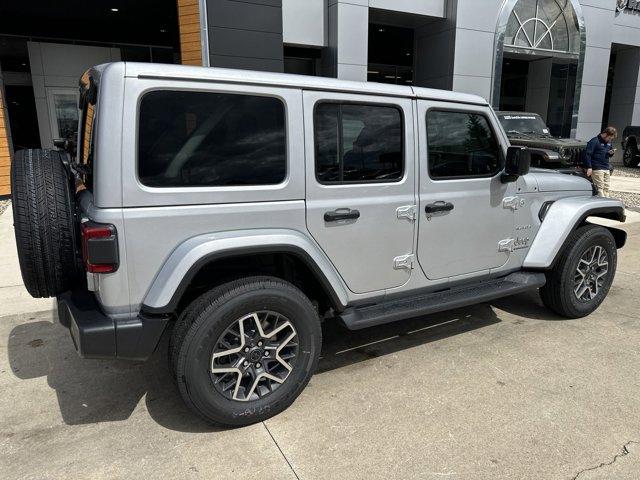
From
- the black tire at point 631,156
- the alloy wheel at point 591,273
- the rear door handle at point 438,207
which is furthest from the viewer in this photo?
the black tire at point 631,156

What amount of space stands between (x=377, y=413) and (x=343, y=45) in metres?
11.2

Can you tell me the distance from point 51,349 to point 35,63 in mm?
14794

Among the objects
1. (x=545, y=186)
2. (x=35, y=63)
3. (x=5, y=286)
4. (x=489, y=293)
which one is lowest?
(x=5, y=286)

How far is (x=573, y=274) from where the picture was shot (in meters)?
4.10

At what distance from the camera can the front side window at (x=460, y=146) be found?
3338 millimetres

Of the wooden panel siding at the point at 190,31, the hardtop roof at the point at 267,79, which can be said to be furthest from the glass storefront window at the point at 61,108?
the hardtop roof at the point at 267,79

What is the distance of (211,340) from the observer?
2.54 metres

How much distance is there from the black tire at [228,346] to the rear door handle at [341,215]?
462 millimetres

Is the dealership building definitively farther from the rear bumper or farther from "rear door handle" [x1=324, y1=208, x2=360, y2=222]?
the rear bumper

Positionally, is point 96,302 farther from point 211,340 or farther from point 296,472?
point 296,472

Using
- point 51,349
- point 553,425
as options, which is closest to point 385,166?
point 553,425

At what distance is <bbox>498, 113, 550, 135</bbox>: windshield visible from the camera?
11.0m

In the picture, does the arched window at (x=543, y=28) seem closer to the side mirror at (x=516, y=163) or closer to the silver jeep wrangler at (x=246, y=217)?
the side mirror at (x=516, y=163)

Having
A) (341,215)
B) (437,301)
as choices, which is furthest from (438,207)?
(341,215)
